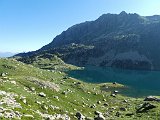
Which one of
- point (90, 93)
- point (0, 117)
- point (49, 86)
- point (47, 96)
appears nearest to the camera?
point (0, 117)

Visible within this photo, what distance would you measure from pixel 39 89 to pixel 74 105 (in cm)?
689

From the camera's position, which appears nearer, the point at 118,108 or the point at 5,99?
the point at 5,99

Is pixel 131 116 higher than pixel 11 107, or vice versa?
pixel 11 107

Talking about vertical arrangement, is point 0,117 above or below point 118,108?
above

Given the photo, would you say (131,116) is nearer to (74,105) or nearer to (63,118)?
(74,105)

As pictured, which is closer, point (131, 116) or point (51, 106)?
point (51, 106)

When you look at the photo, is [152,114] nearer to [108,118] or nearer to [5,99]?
[108,118]

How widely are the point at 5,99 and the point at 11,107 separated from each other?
9.59 feet

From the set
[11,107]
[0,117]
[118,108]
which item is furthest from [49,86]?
[0,117]

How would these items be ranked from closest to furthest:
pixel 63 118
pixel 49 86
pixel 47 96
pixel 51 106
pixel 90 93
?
pixel 63 118 → pixel 51 106 → pixel 47 96 → pixel 49 86 → pixel 90 93

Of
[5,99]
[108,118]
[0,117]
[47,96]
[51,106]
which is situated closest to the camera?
[0,117]

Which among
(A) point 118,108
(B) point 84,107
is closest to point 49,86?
(B) point 84,107

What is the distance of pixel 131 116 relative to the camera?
51156 mm

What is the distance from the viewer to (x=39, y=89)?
55.5 metres
